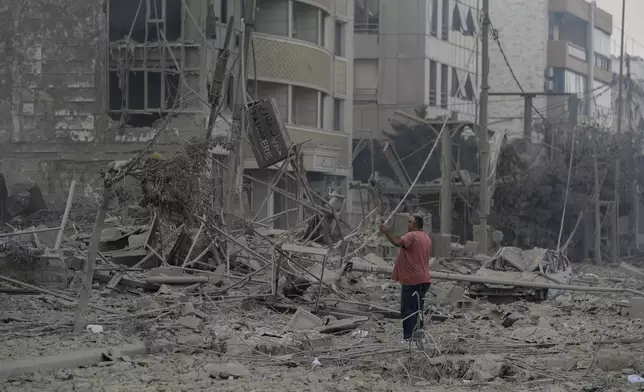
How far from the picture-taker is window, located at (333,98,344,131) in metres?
43.4

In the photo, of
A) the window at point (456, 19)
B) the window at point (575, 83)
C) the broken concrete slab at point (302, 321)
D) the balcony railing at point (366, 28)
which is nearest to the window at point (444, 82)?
the window at point (456, 19)

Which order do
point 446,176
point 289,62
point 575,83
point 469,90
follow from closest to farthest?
1. point 446,176
2. point 289,62
3. point 469,90
4. point 575,83

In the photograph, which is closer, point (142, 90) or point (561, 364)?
point (561, 364)

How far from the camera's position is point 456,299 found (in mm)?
19984

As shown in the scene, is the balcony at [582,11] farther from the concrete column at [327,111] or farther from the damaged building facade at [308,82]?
the concrete column at [327,111]

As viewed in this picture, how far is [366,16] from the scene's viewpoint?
52469 millimetres

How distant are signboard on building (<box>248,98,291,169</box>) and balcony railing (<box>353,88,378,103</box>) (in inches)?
1242

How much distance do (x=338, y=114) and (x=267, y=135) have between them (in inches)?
948

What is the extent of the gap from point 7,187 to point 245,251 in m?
16.2

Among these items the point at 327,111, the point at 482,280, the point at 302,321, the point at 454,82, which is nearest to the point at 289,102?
the point at 327,111

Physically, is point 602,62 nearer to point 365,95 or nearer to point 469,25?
point 469,25

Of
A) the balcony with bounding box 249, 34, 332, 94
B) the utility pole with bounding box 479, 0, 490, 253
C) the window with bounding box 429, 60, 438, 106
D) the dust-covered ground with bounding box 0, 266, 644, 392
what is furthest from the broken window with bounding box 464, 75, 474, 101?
→ the dust-covered ground with bounding box 0, 266, 644, 392

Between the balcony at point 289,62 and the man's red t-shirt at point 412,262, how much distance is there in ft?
73.6

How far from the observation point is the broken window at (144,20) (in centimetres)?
3341
